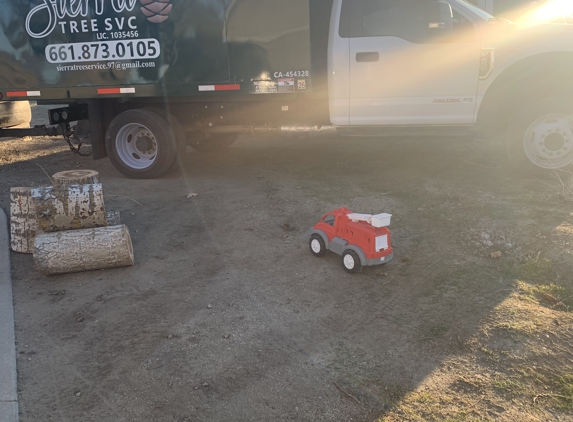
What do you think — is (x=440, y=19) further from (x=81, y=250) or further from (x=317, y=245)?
(x=81, y=250)

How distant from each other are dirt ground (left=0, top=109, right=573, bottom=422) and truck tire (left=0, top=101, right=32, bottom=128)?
3128mm

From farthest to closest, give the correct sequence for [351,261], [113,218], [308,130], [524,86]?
[308,130], [524,86], [113,218], [351,261]

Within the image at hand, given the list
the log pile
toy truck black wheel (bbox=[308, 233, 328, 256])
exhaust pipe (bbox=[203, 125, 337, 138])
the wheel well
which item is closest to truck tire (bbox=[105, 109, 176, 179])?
exhaust pipe (bbox=[203, 125, 337, 138])

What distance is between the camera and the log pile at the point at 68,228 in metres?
4.68

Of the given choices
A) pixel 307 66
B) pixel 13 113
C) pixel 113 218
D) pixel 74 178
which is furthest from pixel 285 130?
pixel 13 113

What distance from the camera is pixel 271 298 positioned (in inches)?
165

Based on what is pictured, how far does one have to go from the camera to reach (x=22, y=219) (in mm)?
5172

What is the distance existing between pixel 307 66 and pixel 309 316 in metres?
3.88

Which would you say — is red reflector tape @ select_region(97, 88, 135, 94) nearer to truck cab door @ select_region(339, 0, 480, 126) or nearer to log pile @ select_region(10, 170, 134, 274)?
log pile @ select_region(10, 170, 134, 274)

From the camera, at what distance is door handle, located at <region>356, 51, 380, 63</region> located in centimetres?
676

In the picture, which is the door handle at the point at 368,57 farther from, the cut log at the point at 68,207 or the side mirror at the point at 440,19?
the cut log at the point at 68,207

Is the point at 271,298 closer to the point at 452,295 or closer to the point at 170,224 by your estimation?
the point at 452,295

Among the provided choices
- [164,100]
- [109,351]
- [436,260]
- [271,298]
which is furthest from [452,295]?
[164,100]

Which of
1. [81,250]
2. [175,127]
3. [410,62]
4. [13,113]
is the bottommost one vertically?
[81,250]
